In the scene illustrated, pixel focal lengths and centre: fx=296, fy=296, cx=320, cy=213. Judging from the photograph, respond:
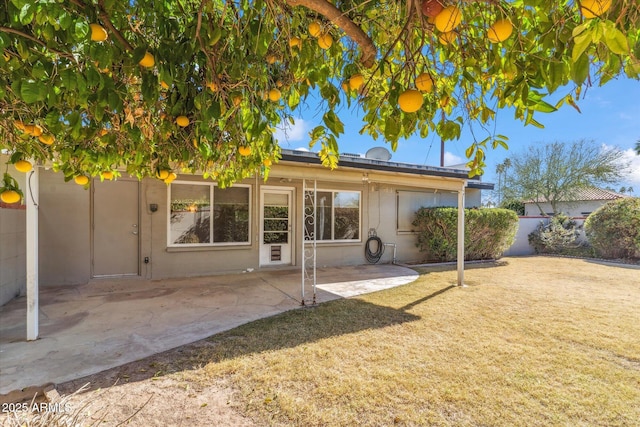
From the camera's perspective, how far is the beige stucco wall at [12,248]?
15.0 ft

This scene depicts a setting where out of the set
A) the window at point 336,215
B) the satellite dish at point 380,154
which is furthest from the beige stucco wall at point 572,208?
the window at point 336,215

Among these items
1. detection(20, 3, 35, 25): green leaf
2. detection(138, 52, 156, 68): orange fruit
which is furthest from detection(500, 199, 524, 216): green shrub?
detection(20, 3, 35, 25): green leaf

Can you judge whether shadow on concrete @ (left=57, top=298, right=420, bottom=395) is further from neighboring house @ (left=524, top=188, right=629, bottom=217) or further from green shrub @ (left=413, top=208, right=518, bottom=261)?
neighboring house @ (left=524, top=188, right=629, bottom=217)

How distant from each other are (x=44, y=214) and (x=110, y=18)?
20.5ft

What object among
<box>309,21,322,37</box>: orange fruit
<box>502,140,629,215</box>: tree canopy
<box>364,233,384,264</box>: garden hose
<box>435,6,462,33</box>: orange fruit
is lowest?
<box>364,233,384,264</box>: garden hose

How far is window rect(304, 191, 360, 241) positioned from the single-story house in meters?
0.03

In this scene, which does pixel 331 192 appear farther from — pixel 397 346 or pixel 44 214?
pixel 44 214

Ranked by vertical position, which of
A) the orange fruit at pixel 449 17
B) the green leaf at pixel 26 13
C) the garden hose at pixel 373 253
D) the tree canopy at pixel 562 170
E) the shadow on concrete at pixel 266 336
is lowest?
the shadow on concrete at pixel 266 336

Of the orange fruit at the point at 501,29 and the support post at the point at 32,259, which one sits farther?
the support post at the point at 32,259

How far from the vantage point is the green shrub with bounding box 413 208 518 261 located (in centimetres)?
926

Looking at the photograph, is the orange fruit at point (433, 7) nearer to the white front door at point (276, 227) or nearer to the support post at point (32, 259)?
the support post at point (32, 259)

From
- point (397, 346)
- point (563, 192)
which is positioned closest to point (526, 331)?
point (397, 346)

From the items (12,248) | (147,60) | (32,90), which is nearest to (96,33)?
(147,60)

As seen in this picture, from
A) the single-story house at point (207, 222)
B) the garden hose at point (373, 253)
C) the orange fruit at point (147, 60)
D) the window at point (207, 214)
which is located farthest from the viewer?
the garden hose at point (373, 253)
